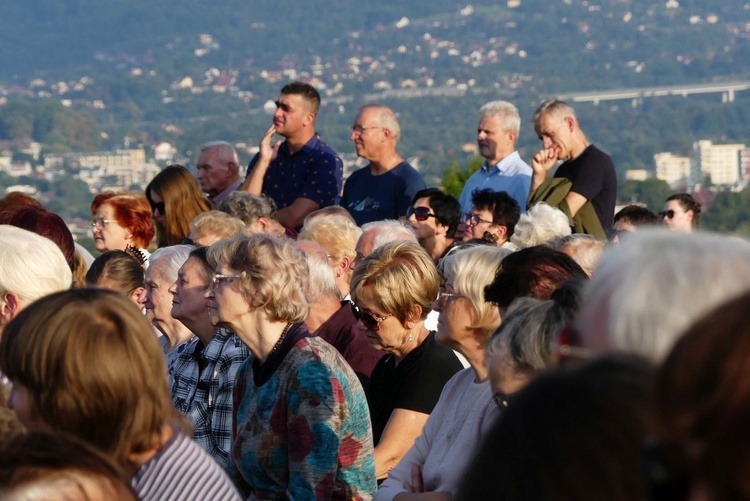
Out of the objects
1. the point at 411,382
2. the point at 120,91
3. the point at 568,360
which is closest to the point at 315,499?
the point at 411,382

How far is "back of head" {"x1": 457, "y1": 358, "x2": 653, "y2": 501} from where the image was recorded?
4.34 ft

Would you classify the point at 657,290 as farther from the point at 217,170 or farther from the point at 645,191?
the point at 645,191

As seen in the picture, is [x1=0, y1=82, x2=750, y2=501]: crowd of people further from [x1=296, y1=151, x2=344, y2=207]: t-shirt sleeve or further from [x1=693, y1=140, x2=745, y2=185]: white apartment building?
[x1=693, y1=140, x2=745, y2=185]: white apartment building

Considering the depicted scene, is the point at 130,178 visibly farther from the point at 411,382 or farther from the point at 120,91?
the point at 120,91

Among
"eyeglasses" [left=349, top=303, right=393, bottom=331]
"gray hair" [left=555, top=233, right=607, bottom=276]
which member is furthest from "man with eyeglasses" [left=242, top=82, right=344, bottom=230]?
"eyeglasses" [left=349, top=303, right=393, bottom=331]

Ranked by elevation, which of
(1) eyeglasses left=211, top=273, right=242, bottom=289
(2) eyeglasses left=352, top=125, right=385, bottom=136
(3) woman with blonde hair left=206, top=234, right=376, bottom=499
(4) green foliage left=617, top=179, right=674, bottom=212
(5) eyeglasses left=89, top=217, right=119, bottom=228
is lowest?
(4) green foliage left=617, top=179, right=674, bottom=212

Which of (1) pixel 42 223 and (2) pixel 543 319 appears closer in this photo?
(2) pixel 543 319

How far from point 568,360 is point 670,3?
15401 cm

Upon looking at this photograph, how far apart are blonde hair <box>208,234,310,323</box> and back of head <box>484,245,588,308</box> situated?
756 millimetres

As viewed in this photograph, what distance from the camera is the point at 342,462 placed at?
4.00 meters

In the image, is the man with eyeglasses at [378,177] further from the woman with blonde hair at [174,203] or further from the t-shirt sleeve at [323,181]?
the woman with blonde hair at [174,203]

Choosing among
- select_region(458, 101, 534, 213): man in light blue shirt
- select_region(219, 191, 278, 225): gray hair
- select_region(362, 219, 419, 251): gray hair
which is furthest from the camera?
select_region(458, 101, 534, 213): man in light blue shirt

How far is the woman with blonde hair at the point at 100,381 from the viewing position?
251cm

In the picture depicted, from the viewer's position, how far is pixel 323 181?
9.08m
